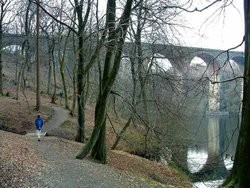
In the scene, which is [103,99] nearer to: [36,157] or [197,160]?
[36,157]

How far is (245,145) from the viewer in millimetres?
6098

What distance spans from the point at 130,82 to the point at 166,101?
16.4 feet

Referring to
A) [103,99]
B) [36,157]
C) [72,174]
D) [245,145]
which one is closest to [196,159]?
[103,99]

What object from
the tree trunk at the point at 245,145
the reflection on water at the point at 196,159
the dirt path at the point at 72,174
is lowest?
the reflection on water at the point at 196,159

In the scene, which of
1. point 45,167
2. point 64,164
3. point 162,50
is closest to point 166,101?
point 162,50

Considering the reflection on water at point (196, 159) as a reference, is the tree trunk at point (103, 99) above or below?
above

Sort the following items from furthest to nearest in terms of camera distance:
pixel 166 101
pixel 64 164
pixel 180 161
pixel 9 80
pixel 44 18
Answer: pixel 9 80, pixel 44 18, pixel 180 161, pixel 166 101, pixel 64 164

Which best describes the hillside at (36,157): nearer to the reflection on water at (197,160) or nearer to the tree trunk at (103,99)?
the tree trunk at (103,99)

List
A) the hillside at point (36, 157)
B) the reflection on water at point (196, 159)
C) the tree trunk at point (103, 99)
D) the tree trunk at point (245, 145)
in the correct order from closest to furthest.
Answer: the tree trunk at point (245, 145) → the hillside at point (36, 157) → the tree trunk at point (103, 99) → the reflection on water at point (196, 159)

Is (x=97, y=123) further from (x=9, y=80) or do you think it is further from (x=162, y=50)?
(x=9, y=80)

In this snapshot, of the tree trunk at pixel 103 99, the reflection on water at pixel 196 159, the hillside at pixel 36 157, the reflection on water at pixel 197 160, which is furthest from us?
the reflection on water at pixel 196 159

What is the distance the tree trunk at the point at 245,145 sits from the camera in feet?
20.0

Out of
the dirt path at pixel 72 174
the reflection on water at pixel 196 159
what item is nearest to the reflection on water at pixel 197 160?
the reflection on water at pixel 196 159

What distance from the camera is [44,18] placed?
92.6 ft
